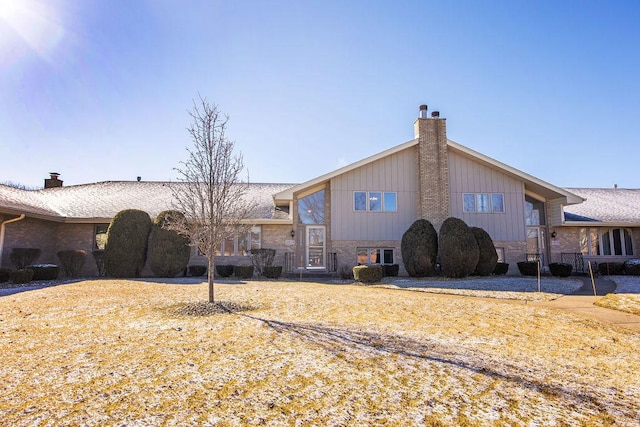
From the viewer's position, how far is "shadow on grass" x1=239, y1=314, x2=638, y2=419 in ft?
10.4

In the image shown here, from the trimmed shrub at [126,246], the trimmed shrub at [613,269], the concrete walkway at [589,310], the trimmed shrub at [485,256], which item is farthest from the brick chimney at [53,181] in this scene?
the trimmed shrub at [613,269]

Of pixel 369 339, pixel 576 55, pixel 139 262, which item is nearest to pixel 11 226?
pixel 139 262

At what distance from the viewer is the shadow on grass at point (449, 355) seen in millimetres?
3156

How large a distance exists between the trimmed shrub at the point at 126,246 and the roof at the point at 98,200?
6.52 ft

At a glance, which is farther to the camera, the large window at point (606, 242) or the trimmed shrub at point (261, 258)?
the large window at point (606, 242)

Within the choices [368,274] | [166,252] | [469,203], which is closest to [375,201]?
[469,203]

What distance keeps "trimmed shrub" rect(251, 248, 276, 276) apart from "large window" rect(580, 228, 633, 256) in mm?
15750

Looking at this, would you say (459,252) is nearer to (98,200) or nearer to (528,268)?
(528,268)

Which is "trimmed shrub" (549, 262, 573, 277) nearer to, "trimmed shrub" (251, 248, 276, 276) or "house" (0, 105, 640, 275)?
"house" (0, 105, 640, 275)

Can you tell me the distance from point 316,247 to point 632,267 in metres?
14.4

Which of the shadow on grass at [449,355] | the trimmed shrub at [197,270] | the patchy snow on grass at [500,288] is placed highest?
the trimmed shrub at [197,270]

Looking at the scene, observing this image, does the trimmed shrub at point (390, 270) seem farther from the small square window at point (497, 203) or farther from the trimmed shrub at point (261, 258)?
the small square window at point (497, 203)

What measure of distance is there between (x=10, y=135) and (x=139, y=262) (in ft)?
21.4

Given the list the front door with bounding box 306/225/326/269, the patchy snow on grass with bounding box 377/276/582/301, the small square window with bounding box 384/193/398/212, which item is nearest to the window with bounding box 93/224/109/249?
the front door with bounding box 306/225/326/269
